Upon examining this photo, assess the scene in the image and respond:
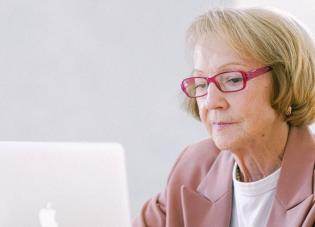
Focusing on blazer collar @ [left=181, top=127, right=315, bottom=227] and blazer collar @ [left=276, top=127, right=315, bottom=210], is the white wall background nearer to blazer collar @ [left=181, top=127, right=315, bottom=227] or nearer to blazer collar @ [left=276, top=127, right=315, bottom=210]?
blazer collar @ [left=181, top=127, right=315, bottom=227]

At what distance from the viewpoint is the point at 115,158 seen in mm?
1198

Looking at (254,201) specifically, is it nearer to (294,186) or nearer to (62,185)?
(294,186)

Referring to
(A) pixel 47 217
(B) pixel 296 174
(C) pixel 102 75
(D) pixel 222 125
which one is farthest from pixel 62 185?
(C) pixel 102 75

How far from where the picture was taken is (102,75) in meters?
2.85

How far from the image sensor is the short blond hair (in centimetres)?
163

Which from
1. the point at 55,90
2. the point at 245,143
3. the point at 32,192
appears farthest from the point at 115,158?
the point at 55,90

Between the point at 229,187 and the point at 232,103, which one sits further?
the point at 229,187

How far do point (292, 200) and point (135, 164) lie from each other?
1.38m

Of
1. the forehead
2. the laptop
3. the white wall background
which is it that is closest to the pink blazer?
the forehead

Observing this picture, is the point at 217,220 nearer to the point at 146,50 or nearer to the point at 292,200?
the point at 292,200

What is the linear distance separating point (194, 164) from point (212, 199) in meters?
0.12

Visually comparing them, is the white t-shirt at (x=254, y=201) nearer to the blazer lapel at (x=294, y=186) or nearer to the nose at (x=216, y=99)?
the blazer lapel at (x=294, y=186)

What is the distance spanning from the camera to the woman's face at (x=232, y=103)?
162 cm

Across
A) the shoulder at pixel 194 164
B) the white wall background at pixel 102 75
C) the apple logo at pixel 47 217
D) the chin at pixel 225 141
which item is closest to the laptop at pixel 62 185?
the apple logo at pixel 47 217
